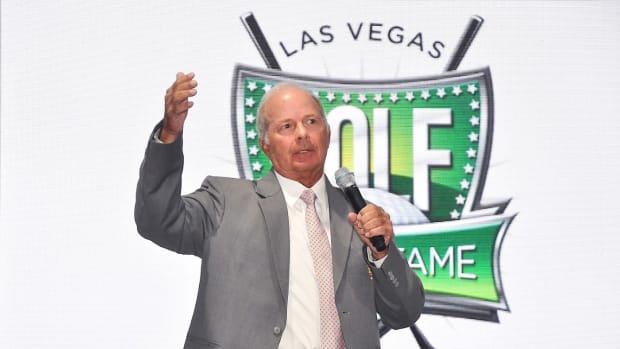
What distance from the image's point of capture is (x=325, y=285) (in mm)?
1723

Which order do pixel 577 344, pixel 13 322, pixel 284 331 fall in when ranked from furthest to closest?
1. pixel 577 344
2. pixel 13 322
3. pixel 284 331

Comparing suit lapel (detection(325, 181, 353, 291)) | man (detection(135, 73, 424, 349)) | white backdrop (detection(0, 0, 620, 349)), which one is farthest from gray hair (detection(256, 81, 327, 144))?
white backdrop (detection(0, 0, 620, 349))

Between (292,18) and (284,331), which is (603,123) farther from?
(284,331)

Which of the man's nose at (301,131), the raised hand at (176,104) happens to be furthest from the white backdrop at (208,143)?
the raised hand at (176,104)

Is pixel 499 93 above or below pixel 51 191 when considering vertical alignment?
above

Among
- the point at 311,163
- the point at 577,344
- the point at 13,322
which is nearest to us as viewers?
the point at 311,163

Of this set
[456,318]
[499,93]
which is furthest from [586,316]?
[499,93]

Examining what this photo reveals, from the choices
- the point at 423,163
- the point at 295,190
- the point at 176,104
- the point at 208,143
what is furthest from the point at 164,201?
the point at 423,163

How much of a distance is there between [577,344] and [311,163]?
1.68 meters

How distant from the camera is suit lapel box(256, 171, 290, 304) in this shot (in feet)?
5.54

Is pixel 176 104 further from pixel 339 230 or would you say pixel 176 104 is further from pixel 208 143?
pixel 208 143

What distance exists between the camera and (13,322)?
264 centimetres

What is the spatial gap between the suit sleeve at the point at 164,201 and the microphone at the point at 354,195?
1.29 feet

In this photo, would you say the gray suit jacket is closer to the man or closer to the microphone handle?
the man
